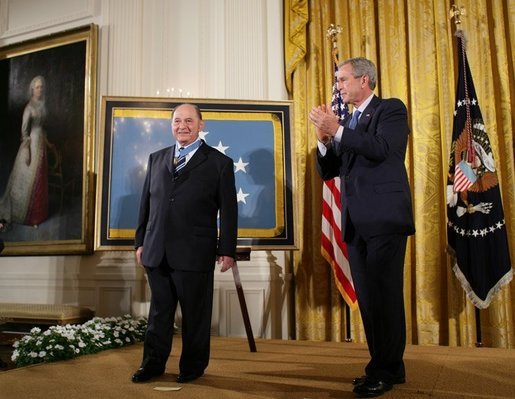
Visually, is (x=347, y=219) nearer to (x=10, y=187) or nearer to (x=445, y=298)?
(x=445, y=298)

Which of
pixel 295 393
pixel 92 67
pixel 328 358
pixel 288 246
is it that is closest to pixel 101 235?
pixel 288 246

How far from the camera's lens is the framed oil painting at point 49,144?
588cm

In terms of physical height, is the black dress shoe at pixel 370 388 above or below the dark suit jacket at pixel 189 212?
below

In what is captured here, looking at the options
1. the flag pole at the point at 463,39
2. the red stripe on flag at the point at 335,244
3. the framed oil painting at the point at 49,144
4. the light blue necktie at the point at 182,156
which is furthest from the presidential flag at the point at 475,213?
the framed oil painting at the point at 49,144

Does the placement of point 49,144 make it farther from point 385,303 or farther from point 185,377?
point 385,303

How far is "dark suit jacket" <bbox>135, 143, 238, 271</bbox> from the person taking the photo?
2.74 meters

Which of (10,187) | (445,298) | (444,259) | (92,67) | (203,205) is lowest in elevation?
(445,298)

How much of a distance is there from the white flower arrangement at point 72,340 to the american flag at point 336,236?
1801mm

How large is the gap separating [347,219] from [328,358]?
1.45 m

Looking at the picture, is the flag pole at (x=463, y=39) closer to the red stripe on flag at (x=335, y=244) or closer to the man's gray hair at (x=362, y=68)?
the red stripe on flag at (x=335, y=244)

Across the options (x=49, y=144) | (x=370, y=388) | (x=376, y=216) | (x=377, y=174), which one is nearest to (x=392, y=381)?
(x=370, y=388)

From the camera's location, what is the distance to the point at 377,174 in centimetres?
246

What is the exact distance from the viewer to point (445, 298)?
4.45 metres

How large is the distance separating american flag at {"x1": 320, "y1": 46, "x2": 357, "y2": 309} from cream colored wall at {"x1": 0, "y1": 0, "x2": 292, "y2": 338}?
67 centimetres
